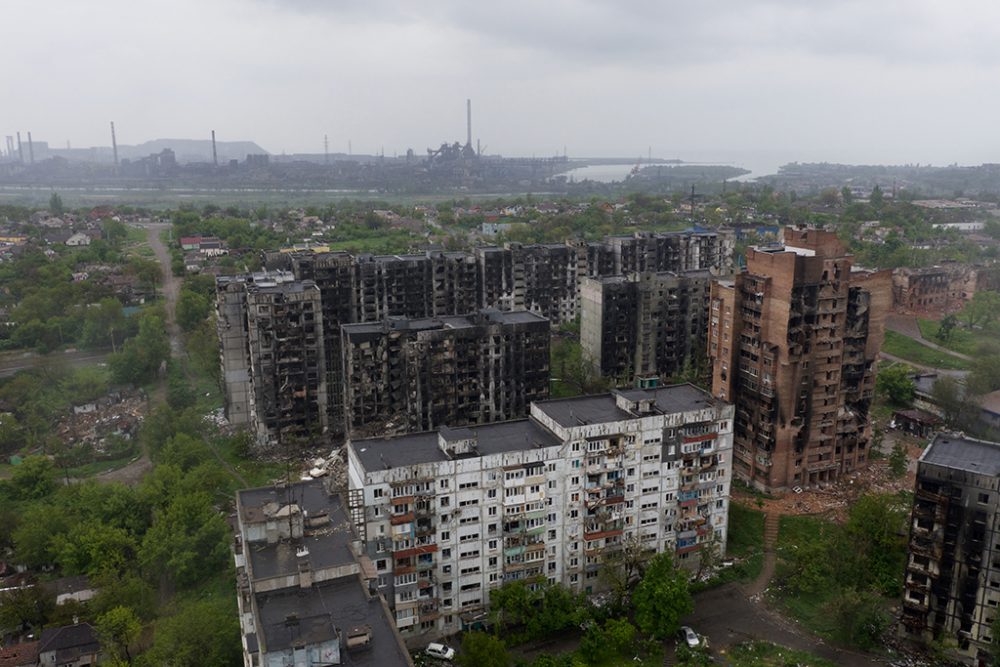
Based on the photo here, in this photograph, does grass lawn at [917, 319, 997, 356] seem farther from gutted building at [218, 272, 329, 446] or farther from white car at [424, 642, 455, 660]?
white car at [424, 642, 455, 660]

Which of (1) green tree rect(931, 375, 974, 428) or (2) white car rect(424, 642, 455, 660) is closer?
(2) white car rect(424, 642, 455, 660)

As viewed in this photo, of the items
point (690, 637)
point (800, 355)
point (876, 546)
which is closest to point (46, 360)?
point (690, 637)

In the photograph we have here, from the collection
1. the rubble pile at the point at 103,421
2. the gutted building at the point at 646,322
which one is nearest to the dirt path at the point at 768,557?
the gutted building at the point at 646,322

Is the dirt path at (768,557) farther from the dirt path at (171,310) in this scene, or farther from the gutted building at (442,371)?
Result: the dirt path at (171,310)

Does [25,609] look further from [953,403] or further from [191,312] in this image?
[953,403]

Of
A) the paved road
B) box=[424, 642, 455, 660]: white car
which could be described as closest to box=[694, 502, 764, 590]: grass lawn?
box=[424, 642, 455, 660]: white car

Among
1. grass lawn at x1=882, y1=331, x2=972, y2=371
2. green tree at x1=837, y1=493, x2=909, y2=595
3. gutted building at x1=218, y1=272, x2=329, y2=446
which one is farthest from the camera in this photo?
grass lawn at x1=882, y1=331, x2=972, y2=371

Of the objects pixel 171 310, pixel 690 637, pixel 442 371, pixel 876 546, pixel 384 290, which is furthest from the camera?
pixel 171 310

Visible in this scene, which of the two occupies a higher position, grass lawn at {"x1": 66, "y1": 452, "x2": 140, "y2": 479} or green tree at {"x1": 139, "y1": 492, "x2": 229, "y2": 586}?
green tree at {"x1": 139, "y1": 492, "x2": 229, "y2": 586}
